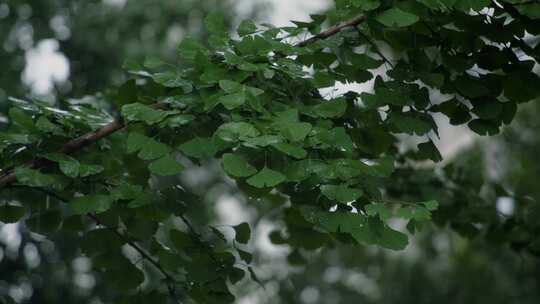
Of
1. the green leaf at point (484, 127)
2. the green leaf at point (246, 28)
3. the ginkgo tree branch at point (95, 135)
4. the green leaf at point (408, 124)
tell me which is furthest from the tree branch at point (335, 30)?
the green leaf at point (484, 127)

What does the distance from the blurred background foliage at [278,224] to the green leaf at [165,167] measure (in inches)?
14.6

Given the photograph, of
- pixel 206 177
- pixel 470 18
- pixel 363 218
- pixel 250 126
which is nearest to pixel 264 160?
pixel 250 126

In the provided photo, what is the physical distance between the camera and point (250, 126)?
1.46 metres

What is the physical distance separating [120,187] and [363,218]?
1.88 feet

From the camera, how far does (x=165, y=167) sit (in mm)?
1581

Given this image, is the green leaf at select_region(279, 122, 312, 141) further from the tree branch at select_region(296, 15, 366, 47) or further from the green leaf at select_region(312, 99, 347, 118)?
the tree branch at select_region(296, 15, 366, 47)

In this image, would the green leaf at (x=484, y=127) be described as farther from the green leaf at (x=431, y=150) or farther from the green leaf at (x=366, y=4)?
the green leaf at (x=366, y=4)

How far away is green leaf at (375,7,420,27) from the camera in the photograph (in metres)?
1.57

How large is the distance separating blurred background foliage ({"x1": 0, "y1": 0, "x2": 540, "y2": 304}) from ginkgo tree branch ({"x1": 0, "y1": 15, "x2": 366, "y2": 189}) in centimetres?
31

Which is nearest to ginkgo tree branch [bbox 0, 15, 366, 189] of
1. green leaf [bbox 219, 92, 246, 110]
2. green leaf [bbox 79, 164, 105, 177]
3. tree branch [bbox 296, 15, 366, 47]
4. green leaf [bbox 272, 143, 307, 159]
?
tree branch [bbox 296, 15, 366, 47]

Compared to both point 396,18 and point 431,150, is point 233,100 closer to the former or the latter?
point 396,18

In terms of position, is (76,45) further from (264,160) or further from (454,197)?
(264,160)

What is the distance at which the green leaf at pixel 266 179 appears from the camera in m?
1.39

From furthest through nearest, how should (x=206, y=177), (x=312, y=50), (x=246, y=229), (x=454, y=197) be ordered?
(x=206, y=177) → (x=454, y=197) → (x=246, y=229) → (x=312, y=50)
